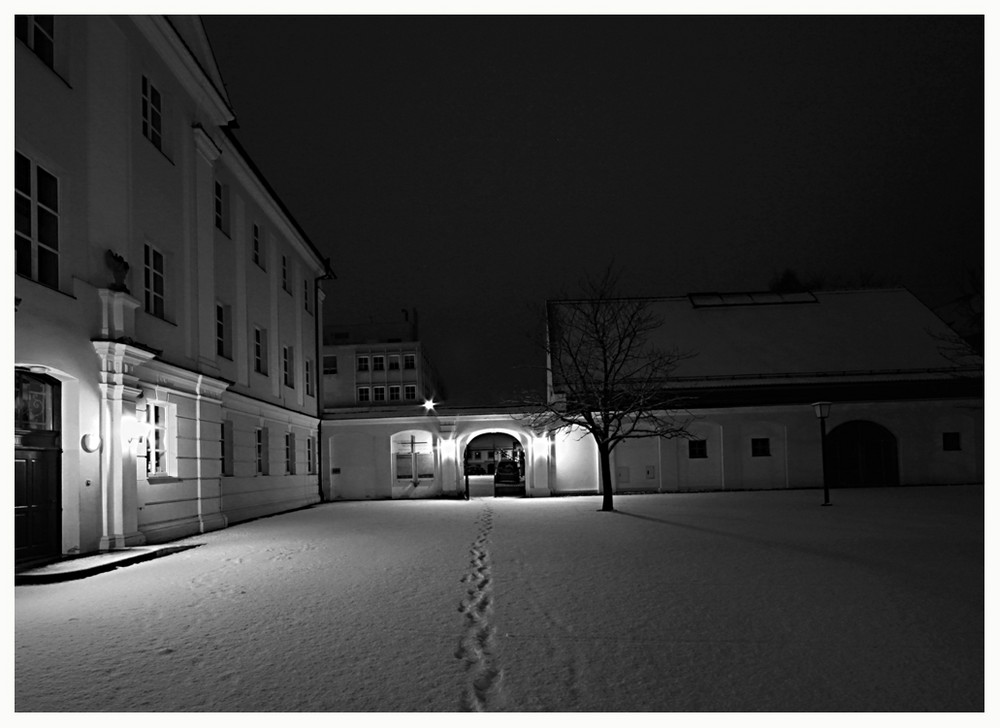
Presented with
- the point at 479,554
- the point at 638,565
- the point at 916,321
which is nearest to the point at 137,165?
the point at 479,554

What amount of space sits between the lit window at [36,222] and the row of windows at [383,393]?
57772 millimetres

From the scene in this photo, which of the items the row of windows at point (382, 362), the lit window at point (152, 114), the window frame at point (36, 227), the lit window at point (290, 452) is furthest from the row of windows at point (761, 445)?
the row of windows at point (382, 362)

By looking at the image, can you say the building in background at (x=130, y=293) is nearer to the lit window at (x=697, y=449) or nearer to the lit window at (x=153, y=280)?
the lit window at (x=153, y=280)

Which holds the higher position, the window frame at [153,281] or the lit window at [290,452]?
the window frame at [153,281]

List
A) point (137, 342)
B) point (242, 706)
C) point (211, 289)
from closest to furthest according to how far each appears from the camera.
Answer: point (242, 706)
point (137, 342)
point (211, 289)

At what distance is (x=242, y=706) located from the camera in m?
5.12

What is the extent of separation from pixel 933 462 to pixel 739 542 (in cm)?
2237

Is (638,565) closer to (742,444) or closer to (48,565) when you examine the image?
(48,565)

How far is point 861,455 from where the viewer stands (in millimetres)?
31438

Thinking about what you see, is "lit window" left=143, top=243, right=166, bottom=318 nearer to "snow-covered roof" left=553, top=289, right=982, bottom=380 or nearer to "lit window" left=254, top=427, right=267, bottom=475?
"lit window" left=254, top=427, right=267, bottom=475

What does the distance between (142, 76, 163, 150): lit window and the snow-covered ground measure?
29.3 ft

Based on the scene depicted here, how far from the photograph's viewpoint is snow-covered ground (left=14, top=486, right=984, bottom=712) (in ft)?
17.3

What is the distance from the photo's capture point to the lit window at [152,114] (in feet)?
51.9

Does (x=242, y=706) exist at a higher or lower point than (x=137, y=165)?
lower
